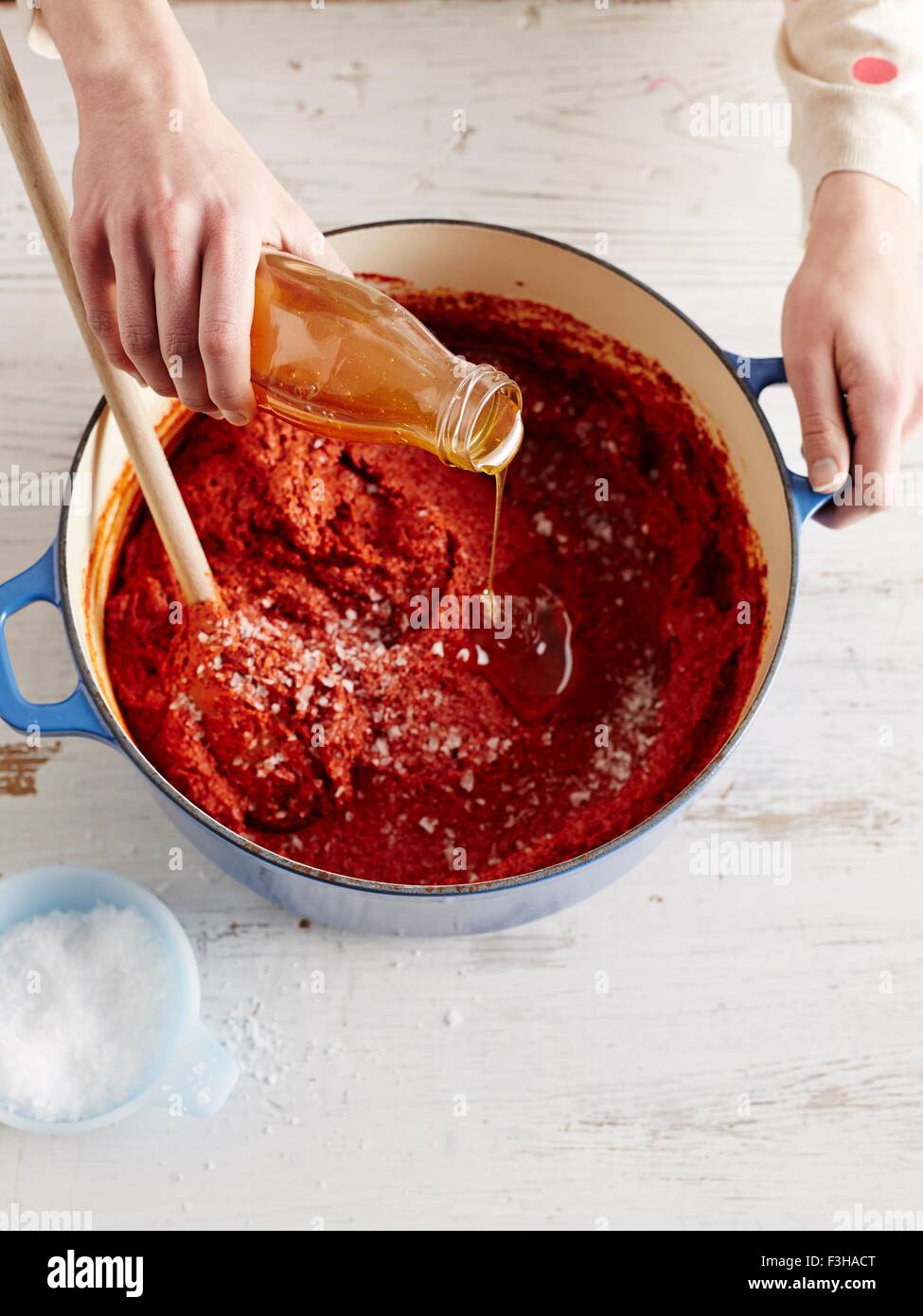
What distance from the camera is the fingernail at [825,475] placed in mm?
854

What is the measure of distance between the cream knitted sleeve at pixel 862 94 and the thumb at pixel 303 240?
44cm

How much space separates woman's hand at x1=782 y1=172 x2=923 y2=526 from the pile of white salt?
610mm

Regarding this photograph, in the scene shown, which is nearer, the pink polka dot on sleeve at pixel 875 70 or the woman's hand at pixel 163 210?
the woman's hand at pixel 163 210

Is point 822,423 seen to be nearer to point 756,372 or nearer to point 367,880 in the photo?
point 756,372

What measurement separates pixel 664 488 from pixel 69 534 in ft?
1.65

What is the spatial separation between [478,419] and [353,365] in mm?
98

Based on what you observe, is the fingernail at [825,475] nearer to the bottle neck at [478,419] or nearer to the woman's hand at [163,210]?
the bottle neck at [478,419]

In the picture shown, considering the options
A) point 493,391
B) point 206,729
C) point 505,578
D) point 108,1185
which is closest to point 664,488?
point 505,578

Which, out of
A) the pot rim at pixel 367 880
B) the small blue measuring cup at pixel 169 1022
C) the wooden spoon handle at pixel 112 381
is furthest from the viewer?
the small blue measuring cup at pixel 169 1022

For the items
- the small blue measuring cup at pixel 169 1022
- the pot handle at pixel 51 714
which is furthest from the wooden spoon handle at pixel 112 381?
the small blue measuring cup at pixel 169 1022

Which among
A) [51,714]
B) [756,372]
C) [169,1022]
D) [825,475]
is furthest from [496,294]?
[169,1022]

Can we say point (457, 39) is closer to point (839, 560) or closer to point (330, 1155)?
point (839, 560)

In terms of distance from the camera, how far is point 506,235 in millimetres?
988

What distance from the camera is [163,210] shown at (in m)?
0.70
